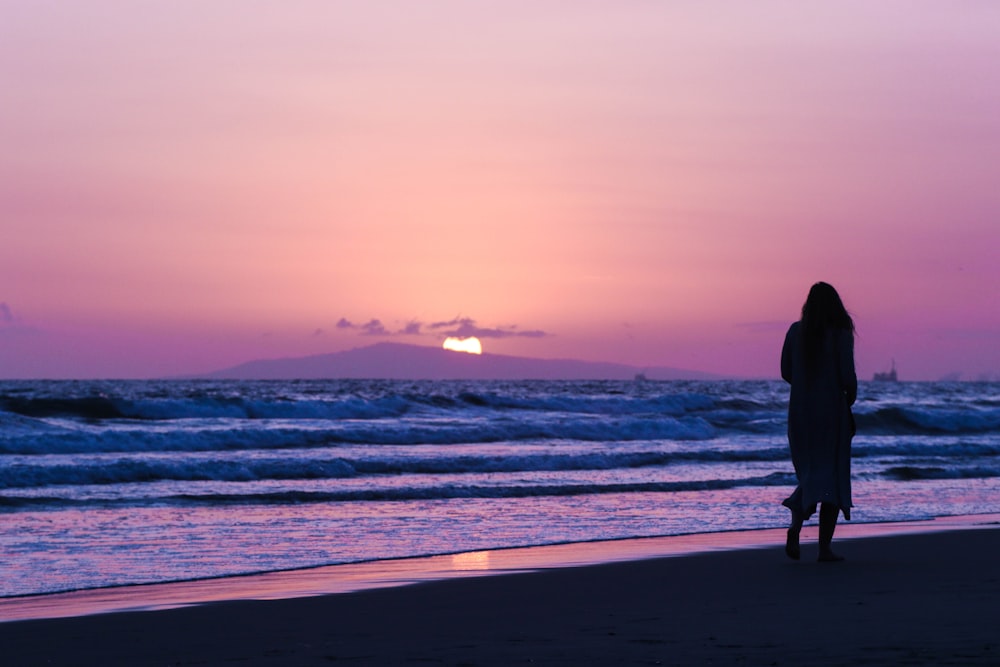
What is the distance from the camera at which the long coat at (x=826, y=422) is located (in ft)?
26.8

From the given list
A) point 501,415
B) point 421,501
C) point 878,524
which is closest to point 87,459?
point 421,501

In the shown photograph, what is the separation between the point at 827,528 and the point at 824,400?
A: 0.87 meters

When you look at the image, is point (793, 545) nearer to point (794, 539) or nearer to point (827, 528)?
point (794, 539)

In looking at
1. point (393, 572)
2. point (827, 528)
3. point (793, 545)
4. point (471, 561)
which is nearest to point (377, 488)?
point (471, 561)

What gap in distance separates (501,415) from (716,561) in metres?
33.7

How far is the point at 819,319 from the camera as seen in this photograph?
819 centimetres

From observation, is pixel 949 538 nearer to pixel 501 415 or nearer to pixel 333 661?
pixel 333 661

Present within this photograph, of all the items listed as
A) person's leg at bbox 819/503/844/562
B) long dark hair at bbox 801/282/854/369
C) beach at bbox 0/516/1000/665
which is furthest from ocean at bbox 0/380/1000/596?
long dark hair at bbox 801/282/854/369

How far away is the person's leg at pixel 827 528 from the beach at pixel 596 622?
16 centimetres

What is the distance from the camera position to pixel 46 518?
13062 millimetres

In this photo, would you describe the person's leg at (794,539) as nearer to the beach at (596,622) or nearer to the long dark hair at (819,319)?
the beach at (596,622)

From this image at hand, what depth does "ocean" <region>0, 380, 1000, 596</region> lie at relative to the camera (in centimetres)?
1048

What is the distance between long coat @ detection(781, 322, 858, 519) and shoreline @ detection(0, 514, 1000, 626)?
5.61 ft

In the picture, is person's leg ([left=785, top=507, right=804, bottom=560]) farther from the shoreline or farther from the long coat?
the shoreline
